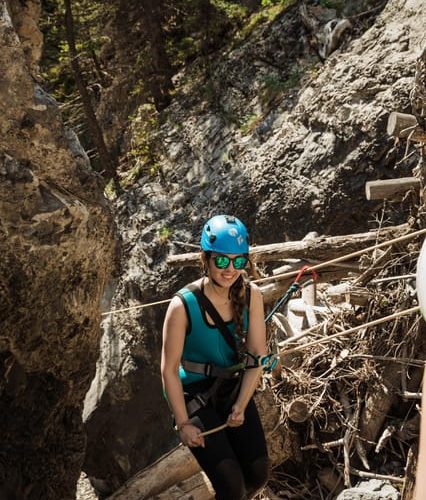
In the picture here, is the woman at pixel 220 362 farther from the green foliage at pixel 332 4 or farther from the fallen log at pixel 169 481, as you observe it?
the green foliage at pixel 332 4

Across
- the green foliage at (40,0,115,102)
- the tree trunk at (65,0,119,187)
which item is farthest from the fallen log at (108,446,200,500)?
the green foliage at (40,0,115,102)

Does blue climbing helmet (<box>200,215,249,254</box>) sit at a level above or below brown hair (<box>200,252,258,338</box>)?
above

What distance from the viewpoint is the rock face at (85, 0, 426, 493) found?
38.2ft

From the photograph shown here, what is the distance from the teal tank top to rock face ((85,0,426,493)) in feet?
23.3

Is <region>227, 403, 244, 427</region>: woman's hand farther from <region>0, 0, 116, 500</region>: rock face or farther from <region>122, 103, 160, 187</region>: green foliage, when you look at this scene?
<region>122, 103, 160, 187</region>: green foliage

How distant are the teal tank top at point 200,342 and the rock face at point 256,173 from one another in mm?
7110

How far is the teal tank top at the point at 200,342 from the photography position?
14.6ft

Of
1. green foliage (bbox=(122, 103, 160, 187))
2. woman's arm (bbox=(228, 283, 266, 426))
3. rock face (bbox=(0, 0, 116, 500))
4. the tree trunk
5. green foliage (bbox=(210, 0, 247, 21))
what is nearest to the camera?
woman's arm (bbox=(228, 283, 266, 426))

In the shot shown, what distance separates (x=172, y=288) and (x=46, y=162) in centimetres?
781

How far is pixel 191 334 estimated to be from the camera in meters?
4.52

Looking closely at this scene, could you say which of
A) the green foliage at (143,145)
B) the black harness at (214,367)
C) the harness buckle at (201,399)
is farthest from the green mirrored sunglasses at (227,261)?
the green foliage at (143,145)

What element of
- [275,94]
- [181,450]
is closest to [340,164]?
[275,94]

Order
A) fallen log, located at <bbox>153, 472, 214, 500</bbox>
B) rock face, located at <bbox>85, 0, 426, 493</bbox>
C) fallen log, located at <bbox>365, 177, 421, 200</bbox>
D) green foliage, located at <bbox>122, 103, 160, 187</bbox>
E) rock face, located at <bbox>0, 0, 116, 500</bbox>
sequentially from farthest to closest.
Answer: green foliage, located at <bbox>122, 103, 160, 187</bbox> < rock face, located at <bbox>85, 0, 426, 493</bbox> < fallen log, located at <bbox>365, 177, 421, 200</bbox> < fallen log, located at <bbox>153, 472, 214, 500</bbox> < rock face, located at <bbox>0, 0, 116, 500</bbox>

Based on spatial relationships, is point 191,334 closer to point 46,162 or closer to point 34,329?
point 34,329
